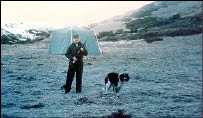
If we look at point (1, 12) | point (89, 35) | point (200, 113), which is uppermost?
point (1, 12)

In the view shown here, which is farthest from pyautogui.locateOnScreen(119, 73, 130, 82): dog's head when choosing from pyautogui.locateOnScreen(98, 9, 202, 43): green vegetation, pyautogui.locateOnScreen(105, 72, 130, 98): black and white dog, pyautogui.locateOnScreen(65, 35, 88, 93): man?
pyautogui.locateOnScreen(98, 9, 202, 43): green vegetation

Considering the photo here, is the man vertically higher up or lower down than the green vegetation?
lower down

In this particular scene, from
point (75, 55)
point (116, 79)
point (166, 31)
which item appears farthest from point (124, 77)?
point (166, 31)

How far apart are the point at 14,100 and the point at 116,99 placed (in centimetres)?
349

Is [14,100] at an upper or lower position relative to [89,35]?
lower

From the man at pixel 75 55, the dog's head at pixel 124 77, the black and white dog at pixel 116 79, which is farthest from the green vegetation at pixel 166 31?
the man at pixel 75 55

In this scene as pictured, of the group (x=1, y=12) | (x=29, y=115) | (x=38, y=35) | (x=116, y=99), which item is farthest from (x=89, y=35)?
(x=38, y=35)

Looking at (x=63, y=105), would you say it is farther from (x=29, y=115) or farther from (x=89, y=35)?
(x=89, y=35)

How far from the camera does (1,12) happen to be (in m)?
8.20

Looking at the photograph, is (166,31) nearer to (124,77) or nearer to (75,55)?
(124,77)

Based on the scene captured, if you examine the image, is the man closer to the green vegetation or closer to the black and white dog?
the black and white dog

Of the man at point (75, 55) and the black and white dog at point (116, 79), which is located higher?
the man at point (75, 55)

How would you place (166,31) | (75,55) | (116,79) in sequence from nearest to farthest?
1. (75,55)
2. (116,79)
3. (166,31)

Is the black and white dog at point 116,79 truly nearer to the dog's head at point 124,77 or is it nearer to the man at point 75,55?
the dog's head at point 124,77
